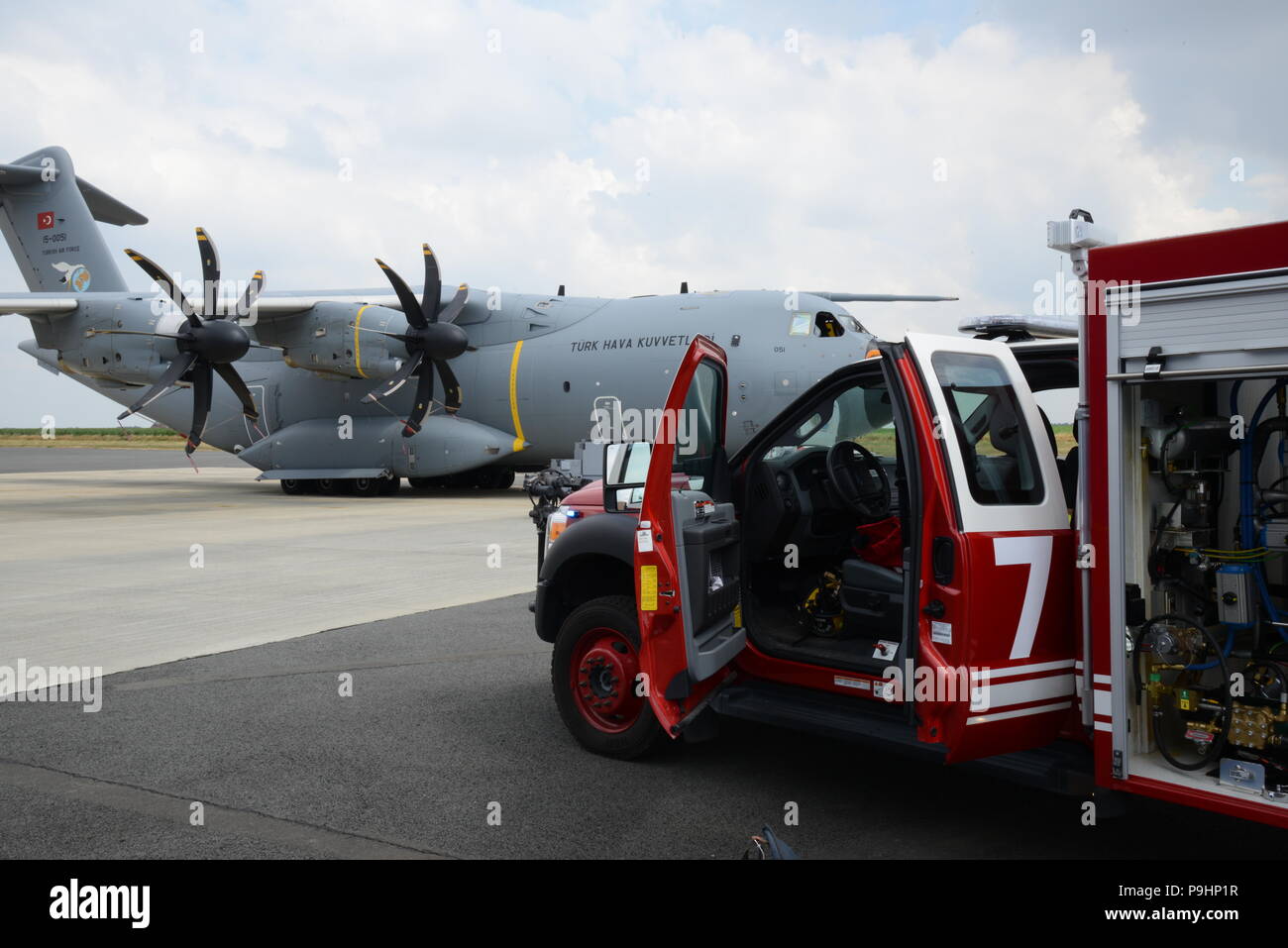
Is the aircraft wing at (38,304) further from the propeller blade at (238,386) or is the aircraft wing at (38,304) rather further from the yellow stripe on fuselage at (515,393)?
the yellow stripe on fuselage at (515,393)

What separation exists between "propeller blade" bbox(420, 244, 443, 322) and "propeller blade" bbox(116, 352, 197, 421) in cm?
435

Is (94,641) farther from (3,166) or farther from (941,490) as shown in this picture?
(3,166)

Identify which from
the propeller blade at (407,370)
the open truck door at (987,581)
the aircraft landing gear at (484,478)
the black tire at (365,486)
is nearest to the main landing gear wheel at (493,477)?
the aircraft landing gear at (484,478)

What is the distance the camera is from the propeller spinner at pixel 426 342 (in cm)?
1958

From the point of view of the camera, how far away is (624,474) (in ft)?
16.9

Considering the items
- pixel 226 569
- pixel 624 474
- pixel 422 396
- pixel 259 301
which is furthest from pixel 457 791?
pixel 259 301

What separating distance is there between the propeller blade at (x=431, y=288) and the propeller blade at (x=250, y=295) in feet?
9.83

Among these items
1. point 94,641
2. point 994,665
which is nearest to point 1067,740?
point 994,665

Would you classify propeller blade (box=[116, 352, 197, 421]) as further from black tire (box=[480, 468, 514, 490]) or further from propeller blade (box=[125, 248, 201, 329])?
black tire (box=[480, 468, 514, 490])

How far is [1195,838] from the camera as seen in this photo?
4133mm

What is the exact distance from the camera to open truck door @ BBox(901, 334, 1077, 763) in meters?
3.74

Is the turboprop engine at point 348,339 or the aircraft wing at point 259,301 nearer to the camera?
the aircraft wing at point 259,301

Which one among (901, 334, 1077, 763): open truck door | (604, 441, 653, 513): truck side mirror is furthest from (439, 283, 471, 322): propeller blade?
(901, 334, 1077, 763): open truck door
